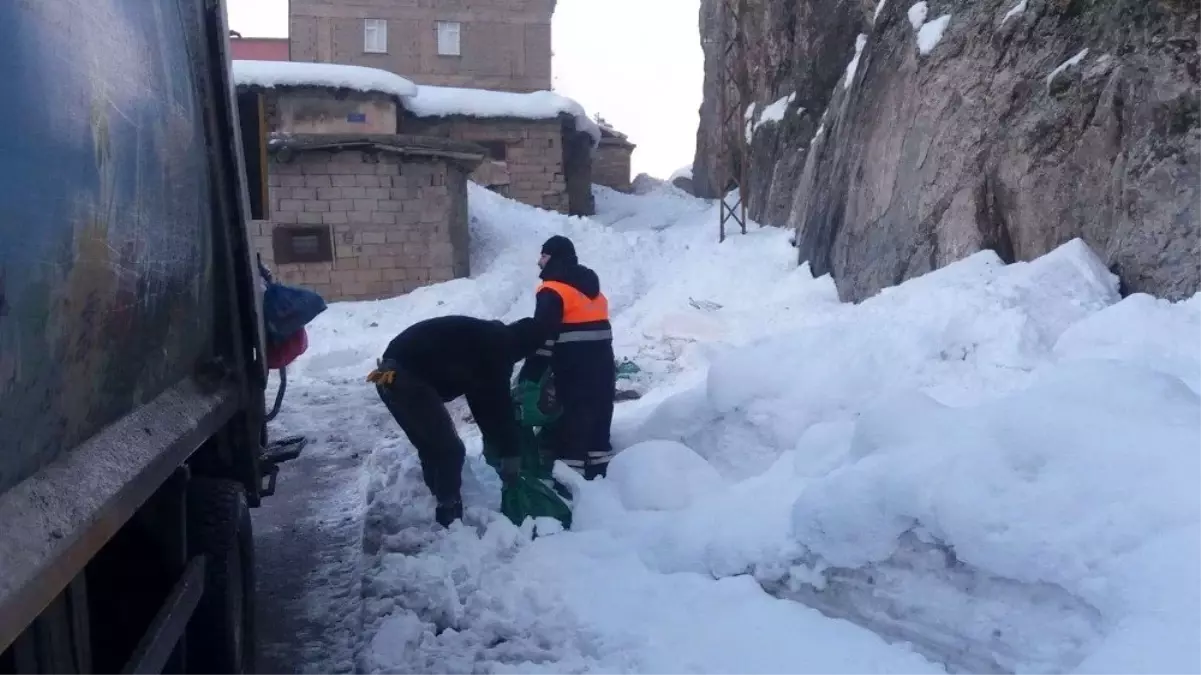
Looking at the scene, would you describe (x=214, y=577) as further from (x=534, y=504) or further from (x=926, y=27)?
(x=926, y=27)

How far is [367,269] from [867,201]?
8.67 m

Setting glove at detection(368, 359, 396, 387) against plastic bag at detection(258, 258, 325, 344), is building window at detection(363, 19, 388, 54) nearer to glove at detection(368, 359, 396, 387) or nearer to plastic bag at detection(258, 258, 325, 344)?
glove at detection(368, 359, 396, 387)

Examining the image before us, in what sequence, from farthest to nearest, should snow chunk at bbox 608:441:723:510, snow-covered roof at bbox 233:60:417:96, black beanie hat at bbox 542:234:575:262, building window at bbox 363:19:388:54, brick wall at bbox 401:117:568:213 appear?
building window at bbox 363:19:388:54, brick wall at bbox 401:117:568:213, snow-covered roof at bbox 233:60:417:96, black beanie hat at bbox 542:234:575:262, snow chunk at bbox 608:441:723:510

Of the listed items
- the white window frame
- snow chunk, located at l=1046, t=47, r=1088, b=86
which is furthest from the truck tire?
the white window frame

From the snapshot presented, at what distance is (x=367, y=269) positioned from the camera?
597 inches

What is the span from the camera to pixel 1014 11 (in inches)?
295

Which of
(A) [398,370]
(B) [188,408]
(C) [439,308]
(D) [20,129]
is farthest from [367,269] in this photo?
(D) [20,129]

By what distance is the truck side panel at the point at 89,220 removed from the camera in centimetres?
150

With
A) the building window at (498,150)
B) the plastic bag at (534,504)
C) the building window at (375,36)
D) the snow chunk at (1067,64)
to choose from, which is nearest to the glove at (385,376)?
the plastic bag at (534,504)

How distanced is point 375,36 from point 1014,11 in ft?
80.5

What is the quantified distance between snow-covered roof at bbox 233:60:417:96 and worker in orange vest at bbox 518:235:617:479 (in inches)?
599

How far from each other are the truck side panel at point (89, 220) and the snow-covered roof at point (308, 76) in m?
17.3

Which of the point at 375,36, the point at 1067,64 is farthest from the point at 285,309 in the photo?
the point at 375,36

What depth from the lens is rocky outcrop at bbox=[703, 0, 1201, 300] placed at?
553 cm
